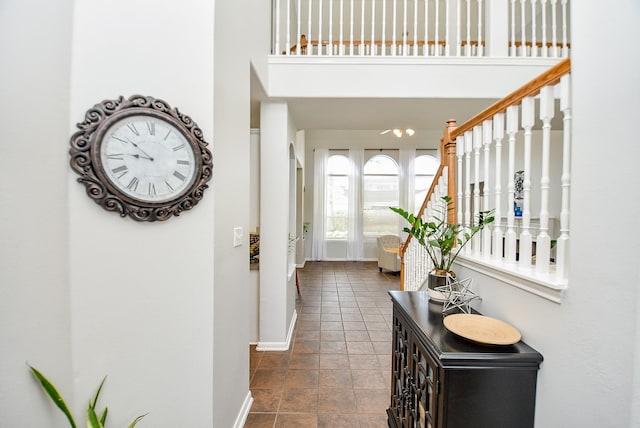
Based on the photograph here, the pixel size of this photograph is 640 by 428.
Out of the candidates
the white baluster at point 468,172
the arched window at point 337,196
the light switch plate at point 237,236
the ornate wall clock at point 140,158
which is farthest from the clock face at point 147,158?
the arched window at point 337,196

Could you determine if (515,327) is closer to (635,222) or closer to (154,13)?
(635,222)

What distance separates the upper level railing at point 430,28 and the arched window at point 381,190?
272cm

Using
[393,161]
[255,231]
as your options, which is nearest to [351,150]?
[393,161]

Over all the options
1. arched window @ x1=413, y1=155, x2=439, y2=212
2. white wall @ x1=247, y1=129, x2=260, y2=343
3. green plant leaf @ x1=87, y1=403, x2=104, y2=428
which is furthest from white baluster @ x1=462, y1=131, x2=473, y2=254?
arched window @ x1=413, y1=155, x2=439, y2=212

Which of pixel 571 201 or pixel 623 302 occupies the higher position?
pixel 571 201

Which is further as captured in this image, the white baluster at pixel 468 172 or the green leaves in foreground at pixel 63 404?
the white baluster at pixel 468 172

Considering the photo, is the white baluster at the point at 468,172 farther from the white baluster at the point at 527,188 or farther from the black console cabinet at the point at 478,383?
the black console cabinet at the point at 478,383

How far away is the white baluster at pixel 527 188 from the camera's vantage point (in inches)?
Result: 48.1

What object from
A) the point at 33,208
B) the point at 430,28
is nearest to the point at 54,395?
the point at 33,208

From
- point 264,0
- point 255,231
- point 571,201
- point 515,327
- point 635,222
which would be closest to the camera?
point 635,222

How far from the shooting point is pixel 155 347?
133cm

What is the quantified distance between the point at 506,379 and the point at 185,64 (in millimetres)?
1958

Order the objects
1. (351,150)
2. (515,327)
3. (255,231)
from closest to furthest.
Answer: (515,327) < (255,231) < (351,150)

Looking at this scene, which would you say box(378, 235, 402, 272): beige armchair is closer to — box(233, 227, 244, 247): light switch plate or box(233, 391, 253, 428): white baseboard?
box(233, 391, 253, 428): white baseboard
